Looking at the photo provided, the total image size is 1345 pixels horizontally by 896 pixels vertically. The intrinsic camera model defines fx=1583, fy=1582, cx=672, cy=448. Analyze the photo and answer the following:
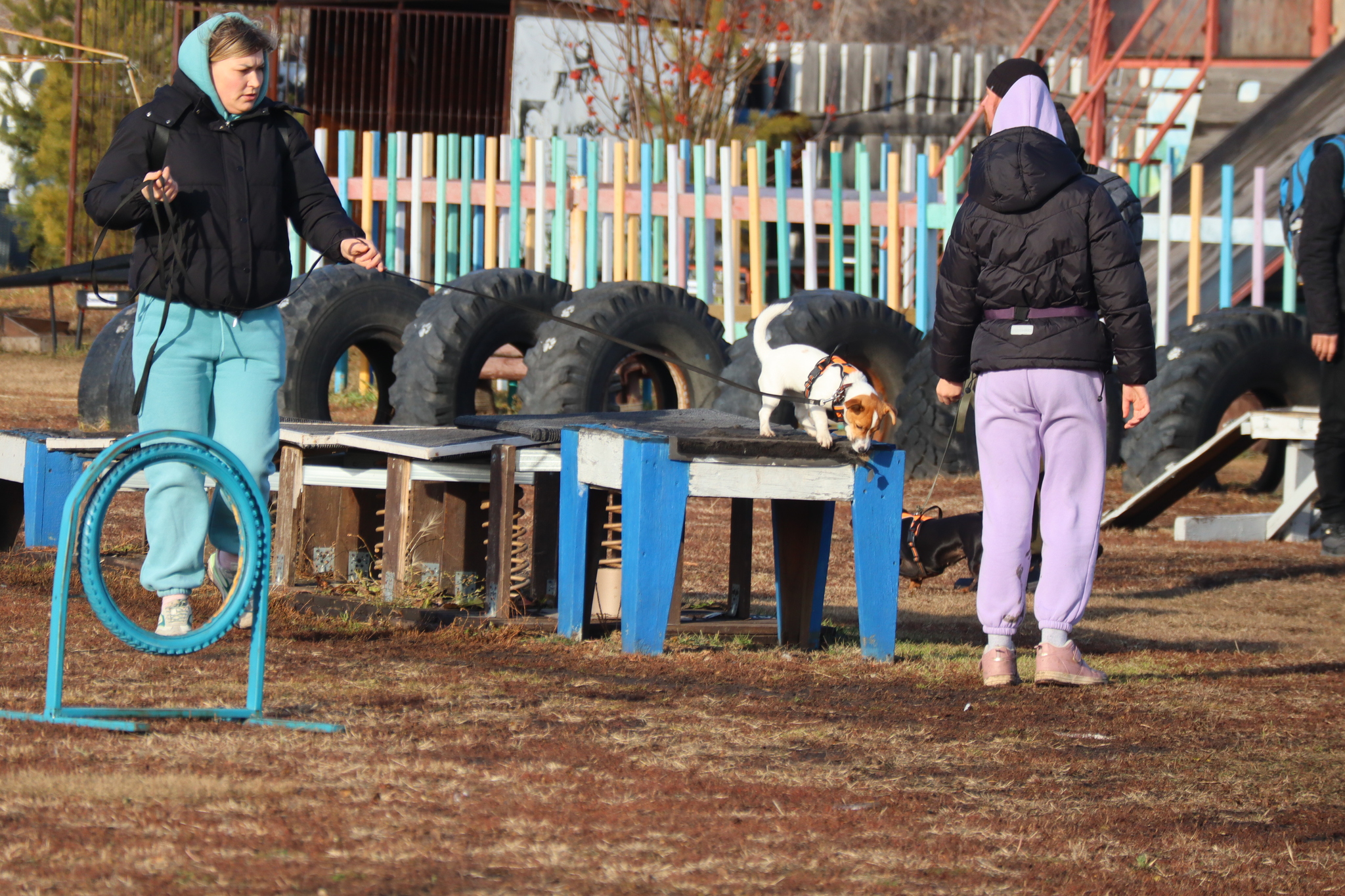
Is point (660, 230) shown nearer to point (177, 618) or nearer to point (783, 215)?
point (783, 215)

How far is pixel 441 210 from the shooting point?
A: 14469 mm

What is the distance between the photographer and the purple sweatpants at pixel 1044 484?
456 cm

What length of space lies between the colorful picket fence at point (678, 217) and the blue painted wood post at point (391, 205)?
0.02 meters

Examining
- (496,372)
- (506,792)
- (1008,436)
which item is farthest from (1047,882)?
(496,372)

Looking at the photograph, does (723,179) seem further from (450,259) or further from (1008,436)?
(1008,436)

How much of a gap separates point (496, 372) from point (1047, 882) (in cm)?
1054

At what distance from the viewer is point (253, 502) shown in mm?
3824

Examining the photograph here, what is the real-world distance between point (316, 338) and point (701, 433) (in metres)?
6.40

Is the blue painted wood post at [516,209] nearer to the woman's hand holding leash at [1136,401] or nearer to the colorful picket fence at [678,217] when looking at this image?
the colorful picket fence at [678,217]

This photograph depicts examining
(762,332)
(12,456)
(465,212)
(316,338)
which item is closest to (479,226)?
(465,212)

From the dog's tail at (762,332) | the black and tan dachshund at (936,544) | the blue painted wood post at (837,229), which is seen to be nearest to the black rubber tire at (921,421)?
the blue painted wood post at (837,229)

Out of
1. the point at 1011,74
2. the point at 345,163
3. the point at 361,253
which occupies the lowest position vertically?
the point at 361,253

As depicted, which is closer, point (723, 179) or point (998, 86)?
point (998, 86)

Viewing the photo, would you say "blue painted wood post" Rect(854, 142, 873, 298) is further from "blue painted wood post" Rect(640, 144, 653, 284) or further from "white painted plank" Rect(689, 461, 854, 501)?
"white painted plank" Rect(689, 461, 854, 501)
